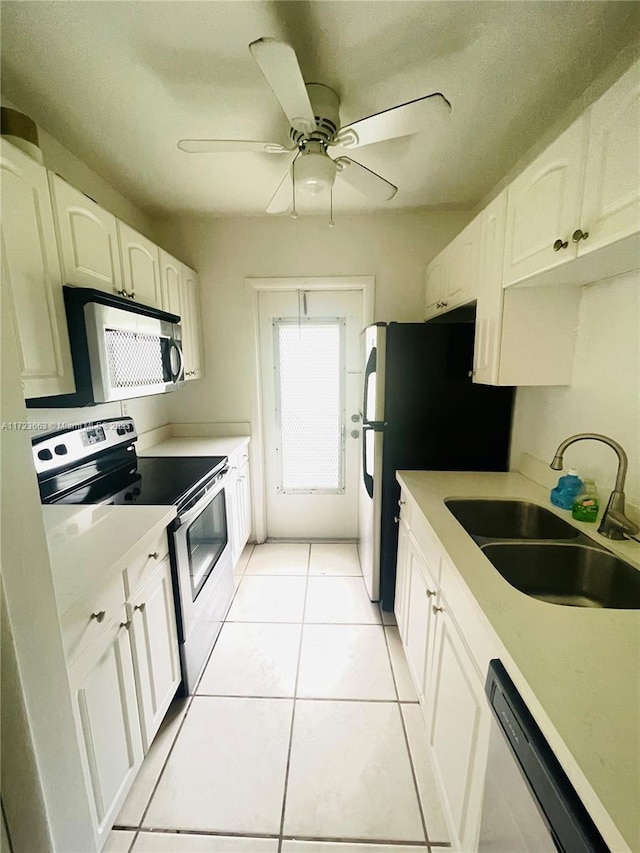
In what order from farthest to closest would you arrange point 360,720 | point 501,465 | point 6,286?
1. point 501,465
2. point 360,720
3. point 6,286

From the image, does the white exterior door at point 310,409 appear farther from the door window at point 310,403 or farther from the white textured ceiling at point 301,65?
the white textured ceiling at point 301,65

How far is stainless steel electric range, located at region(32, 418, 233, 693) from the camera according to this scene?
1.50m

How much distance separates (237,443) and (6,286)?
6.89 ft

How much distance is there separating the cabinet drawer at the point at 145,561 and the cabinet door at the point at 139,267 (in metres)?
1.28

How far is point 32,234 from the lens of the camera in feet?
3.90

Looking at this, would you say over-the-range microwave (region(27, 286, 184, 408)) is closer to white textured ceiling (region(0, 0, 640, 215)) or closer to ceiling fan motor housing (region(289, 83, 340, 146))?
white textured ceiling (region(0, 0, 640, 215))

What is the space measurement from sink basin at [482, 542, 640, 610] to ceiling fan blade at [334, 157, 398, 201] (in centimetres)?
163

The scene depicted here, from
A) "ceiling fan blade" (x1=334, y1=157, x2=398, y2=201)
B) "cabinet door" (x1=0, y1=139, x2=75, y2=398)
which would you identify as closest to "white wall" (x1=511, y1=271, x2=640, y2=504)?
"ceiling fan blade" (x1=334, y1=157, x2=398, y2=201)

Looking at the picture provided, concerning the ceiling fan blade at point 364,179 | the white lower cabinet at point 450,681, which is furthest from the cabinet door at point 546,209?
the white lower cabinet at point 450,681

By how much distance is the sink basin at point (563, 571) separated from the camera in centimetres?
111

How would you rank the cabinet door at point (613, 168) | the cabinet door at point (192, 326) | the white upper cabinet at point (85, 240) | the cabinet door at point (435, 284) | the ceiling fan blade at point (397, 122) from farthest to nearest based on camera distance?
the cabinet door at point (192, 326), the cabinet door at point (435, 284), the white upper cabinet at point (85, 240), the ceiling fan blade at point (397, 122), the cabinet door at point (613, 168)

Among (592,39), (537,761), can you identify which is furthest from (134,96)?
(537,761)

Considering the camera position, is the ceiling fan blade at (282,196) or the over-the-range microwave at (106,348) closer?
the over-the-range microwave at (106,348)

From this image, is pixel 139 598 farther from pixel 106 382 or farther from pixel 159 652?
pixel 106 382
